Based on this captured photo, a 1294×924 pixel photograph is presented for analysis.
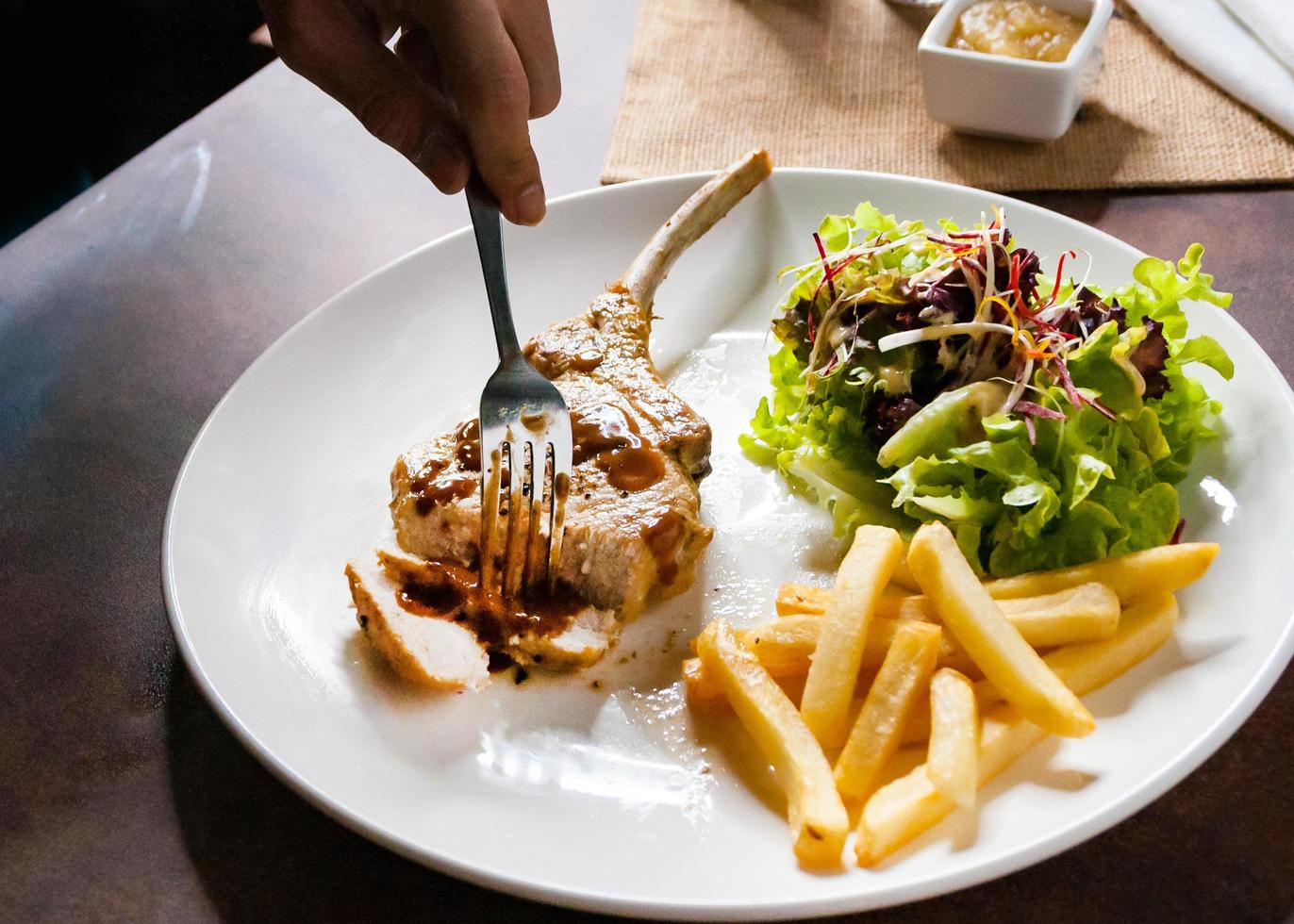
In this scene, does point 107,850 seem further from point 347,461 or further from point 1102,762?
point 1102,762

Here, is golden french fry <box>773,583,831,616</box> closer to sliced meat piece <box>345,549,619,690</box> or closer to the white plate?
the white plate

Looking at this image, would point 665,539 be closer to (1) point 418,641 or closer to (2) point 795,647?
(2) point 795,647

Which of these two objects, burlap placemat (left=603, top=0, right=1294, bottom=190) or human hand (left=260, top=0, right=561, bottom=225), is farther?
burlap placemat (left=603, top=0, right=1294, bottom=190)

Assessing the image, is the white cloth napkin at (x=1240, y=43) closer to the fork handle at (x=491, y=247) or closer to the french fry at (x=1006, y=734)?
the french fry at (x=1006, y=734)

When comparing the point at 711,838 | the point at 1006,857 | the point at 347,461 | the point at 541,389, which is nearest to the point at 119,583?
the point at 347,461

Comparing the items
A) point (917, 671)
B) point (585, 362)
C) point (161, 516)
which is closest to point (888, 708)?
point (917, 671)

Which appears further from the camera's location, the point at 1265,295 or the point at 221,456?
the point at 1265,295

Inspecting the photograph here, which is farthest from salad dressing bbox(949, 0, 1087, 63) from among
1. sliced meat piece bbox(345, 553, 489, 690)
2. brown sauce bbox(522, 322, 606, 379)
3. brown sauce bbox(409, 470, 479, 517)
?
sliced meat piece bbox(345, 553, 489, 690)
